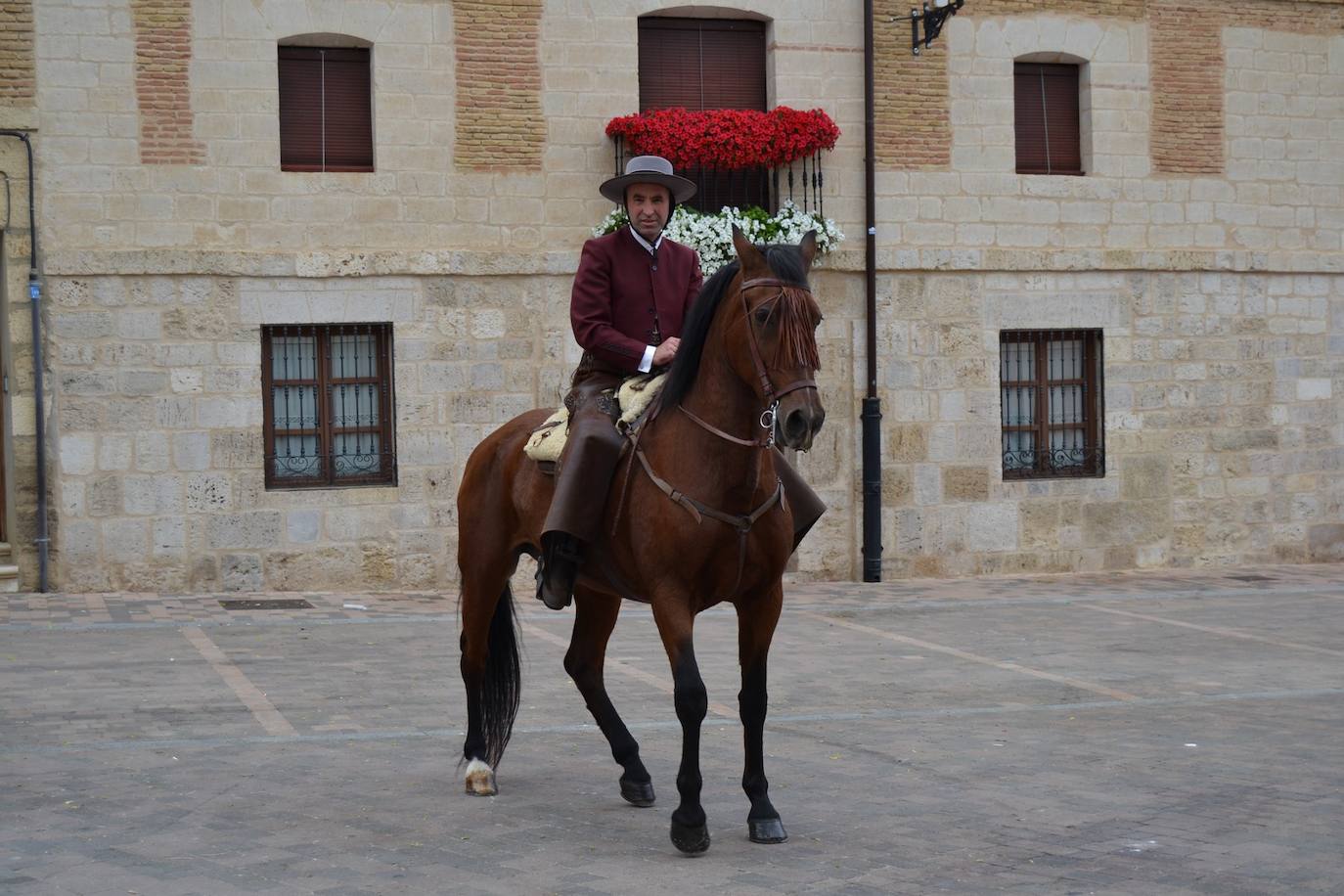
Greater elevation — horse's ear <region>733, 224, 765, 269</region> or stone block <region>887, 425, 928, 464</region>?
horse's ear <region>733, 224, 765, 269</region>

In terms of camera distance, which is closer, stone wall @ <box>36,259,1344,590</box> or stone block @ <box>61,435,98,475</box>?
stone block @ <box>61,435,98,475</box>

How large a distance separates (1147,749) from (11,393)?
1020 cm

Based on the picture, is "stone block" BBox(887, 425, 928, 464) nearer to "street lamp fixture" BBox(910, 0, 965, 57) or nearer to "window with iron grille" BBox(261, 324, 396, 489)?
"street lamp fixture" BBox(910, 0, 965, 57)

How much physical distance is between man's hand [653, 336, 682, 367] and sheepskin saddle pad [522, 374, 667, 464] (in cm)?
6

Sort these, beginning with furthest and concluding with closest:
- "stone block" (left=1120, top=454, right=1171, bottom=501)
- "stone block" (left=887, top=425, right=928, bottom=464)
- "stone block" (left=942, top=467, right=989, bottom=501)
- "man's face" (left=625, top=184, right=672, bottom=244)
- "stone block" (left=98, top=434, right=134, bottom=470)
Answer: "stone block" (left=1120, top=454, right=1171, bottom=501)
"stone block" (left=942, top=467, right=989, bottom=501)
"stone block" (left=887, top=425, right=928, bottom=464)
"stone block" (left=98, top=434, right=134, bottom=470)
"man's face" (left=625, top=184, right=672, bottom=244)

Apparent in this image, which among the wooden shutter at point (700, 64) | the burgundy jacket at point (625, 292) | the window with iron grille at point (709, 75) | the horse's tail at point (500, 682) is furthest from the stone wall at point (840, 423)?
the burgundy jacket at point (625, 292)

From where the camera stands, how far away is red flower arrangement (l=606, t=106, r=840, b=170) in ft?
A: 51.1

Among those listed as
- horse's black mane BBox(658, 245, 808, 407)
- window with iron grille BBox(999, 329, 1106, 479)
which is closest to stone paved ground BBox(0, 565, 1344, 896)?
horse's black mane BBox(658, 245, 808, 407)

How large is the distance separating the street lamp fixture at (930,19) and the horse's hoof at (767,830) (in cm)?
1085

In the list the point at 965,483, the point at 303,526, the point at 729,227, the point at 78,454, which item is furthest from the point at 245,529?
the point at 965,483

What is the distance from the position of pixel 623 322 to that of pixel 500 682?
1708 millimetres

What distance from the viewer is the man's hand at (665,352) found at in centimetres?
702

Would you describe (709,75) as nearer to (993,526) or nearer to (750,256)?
(993,526)

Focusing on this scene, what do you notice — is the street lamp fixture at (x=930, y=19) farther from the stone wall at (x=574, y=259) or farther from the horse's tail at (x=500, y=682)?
the horse's tail at (x=500, y=682)
